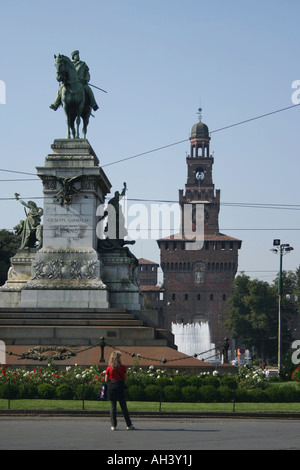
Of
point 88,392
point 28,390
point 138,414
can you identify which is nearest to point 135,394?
point 88,392

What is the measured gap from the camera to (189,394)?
2602cm

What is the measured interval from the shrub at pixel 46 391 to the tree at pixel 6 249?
46.5 metres

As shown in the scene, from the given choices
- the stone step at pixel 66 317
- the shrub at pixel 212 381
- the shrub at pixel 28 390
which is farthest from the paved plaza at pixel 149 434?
the stone step at pixel 66 317

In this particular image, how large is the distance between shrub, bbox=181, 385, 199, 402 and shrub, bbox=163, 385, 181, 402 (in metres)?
0.19

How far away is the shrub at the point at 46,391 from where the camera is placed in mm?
25645

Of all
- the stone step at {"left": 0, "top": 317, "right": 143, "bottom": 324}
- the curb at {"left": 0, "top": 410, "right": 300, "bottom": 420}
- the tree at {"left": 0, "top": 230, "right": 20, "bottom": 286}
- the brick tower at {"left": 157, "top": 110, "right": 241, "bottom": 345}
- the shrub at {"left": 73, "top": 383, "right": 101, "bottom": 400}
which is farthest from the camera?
the brick tower at {"left": 157, "top": 110, "right": 241, "bottom": 345}

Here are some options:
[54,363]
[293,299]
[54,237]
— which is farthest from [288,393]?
[293,299]

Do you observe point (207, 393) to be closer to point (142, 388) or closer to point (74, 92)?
point (142, 388)

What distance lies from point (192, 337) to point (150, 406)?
5508 inches

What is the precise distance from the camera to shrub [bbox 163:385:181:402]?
1020 inches

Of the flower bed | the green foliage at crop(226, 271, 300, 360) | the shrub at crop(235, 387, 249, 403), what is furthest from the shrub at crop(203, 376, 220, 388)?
the green foliage at crop(226, 271, 300, 360)

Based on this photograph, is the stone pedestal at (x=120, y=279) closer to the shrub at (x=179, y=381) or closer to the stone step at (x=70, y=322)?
the stone step at (x=70, y=322)

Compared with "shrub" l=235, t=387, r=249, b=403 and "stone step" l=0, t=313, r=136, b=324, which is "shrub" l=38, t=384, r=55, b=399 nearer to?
"shrub" l=235, t=387, r=249, b=403
